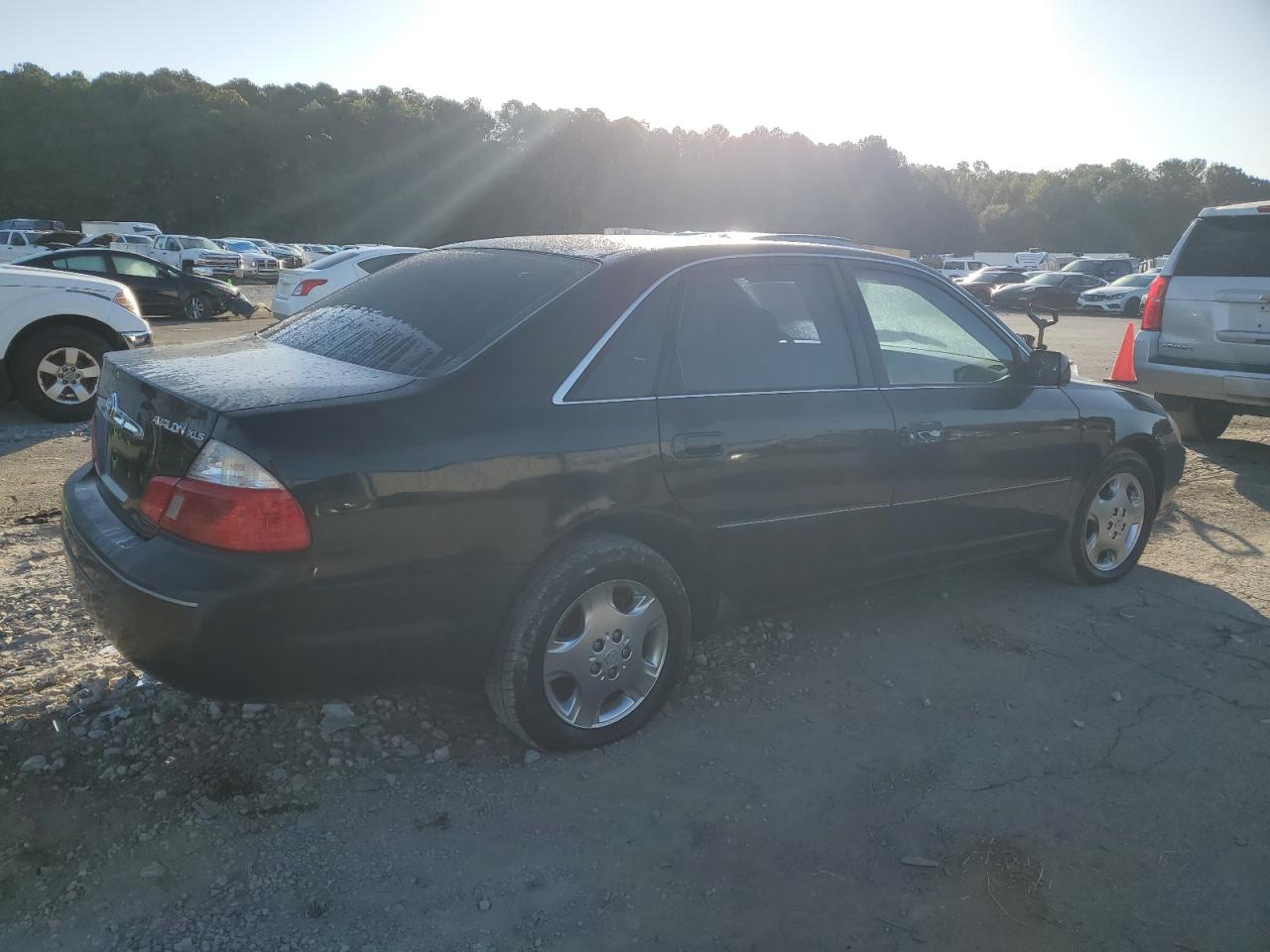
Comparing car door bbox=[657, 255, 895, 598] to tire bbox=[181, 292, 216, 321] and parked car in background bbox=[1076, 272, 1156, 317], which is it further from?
parked car in background bbox=[1076, 272, 1156, 317]

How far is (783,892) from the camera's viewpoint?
2711 mm

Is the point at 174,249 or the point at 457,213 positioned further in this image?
the point at 457,213

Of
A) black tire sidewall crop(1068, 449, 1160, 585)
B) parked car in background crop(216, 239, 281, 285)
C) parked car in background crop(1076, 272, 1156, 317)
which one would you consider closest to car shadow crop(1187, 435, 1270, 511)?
black tire sidewall crop(1068, 449, 1160, 585)

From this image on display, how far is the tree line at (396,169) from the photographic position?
67.8 metres

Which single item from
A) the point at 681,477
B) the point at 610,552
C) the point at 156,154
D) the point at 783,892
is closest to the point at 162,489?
the point at 610,552

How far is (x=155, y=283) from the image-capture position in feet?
63.5

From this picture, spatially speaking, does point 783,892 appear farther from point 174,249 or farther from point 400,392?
point 174,249

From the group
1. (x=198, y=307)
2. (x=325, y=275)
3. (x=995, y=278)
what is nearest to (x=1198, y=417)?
(x=325, y=275)

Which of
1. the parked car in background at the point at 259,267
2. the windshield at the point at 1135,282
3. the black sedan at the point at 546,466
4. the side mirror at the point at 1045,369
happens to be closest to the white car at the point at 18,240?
the parked car in background at the point at 259,267

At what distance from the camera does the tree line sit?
222 ft

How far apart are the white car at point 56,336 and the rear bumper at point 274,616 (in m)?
6.19

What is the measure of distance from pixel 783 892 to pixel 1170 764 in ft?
5.27

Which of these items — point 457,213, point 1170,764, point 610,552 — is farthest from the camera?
point 457,213

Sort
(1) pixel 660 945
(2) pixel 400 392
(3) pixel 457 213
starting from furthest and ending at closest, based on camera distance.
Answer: (3) pixel 457 213, (2) pixel 400 392, (1) pixel 660 945
